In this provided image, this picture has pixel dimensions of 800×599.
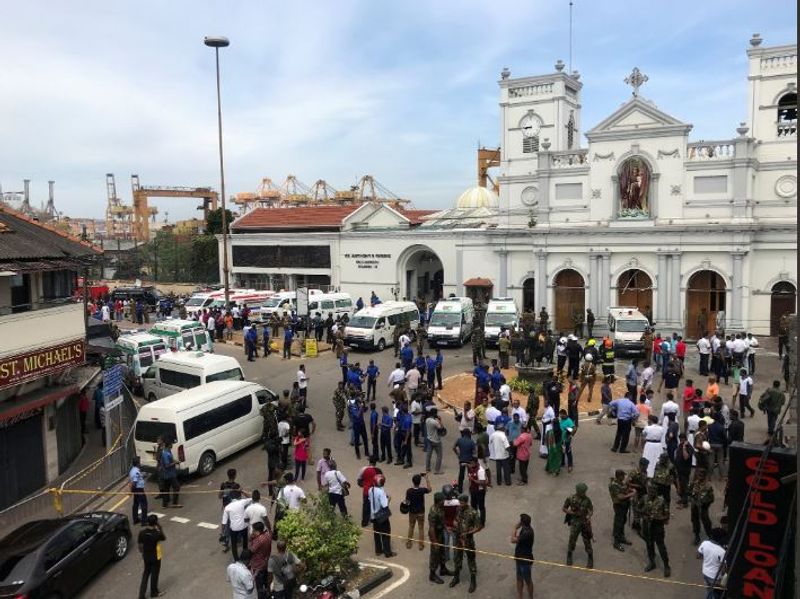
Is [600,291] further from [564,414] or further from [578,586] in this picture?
[578,586]

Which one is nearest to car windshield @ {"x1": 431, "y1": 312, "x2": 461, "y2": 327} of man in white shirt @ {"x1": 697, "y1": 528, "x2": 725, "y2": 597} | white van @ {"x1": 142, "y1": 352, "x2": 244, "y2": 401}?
white van @ {"x1": 142, "y1": 352, "x2": 244, "y2": 401}

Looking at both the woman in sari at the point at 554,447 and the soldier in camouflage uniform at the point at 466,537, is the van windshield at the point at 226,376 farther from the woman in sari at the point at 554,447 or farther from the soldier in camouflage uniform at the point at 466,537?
the soldier in camouflage uniform at the point at 466,537

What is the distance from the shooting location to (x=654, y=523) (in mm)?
10867

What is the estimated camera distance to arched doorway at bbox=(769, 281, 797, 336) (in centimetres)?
3177

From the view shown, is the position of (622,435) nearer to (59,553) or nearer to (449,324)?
(59,553)

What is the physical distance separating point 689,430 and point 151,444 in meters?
11.9

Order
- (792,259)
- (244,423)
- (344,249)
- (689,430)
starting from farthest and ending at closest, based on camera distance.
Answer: (344,249)
(792,259)
(244,423)
(689,430)

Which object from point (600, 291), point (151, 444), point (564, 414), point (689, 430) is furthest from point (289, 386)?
point (600, 291)

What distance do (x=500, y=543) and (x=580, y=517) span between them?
1914mm

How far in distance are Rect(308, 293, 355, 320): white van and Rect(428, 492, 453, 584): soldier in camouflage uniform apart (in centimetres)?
2522

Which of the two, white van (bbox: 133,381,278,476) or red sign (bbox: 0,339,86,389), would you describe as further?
white van (bbox: 133,381,278,476)

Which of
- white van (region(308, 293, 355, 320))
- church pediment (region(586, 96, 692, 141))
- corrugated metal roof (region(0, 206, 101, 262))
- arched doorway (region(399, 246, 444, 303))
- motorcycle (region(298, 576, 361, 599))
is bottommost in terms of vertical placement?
motorcycle (region(298, 576, 361, 599))

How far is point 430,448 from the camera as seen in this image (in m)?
15.3

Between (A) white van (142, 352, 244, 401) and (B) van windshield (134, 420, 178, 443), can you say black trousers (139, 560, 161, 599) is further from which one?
(A) white van (142, 352, 244, 401)
